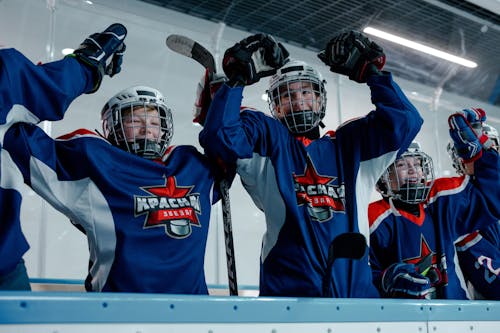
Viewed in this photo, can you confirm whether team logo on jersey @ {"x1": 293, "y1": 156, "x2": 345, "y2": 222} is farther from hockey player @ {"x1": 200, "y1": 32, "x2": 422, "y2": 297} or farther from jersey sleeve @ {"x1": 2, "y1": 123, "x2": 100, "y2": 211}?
jersey sleeve @ {"x1": 2, "y1": 123, "x2": 100, "y2": 211}

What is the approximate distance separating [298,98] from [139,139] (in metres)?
0.44

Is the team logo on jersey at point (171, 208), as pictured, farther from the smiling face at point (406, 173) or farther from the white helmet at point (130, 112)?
the smiling face at point (406, 173)

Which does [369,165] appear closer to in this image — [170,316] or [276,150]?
[276,150]

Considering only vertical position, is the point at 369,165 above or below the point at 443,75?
below

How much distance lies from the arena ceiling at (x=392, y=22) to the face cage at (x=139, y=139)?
2108 mm

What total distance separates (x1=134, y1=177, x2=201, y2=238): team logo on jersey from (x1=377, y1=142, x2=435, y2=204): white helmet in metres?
0.77

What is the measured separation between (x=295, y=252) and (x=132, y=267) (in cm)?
39

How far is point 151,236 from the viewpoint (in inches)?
53.7

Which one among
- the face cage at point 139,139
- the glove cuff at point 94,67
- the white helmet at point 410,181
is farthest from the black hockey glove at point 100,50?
the white helmet at point 410,181

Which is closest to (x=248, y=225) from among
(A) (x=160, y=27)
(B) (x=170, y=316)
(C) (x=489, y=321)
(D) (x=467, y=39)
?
(A) (x=160, y=27)

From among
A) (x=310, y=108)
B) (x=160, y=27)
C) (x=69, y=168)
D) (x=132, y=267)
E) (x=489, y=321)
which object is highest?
(x=160, y=27)

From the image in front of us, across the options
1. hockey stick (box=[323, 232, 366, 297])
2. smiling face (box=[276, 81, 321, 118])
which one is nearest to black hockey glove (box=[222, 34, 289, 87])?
smiling face (box=[276, 81, 321, 118])

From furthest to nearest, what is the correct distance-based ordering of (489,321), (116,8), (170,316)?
(116,8), (489,321), (170,316)

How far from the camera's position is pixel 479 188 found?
1973 mm
